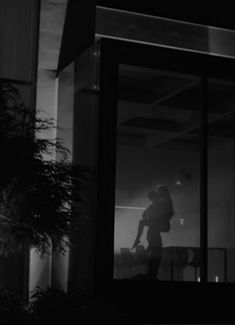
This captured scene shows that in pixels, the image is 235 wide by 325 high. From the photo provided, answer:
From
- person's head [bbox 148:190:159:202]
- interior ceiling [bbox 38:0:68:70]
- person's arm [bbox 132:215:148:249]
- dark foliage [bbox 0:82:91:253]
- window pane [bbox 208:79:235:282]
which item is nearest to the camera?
dark foliage [bbox 0:82:91:253]

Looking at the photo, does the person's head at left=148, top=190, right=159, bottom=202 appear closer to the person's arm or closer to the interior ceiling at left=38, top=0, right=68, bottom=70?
the person's arm

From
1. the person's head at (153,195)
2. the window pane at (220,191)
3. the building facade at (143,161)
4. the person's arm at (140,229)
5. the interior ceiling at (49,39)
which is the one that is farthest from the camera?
the interior ceiling at (49,39)

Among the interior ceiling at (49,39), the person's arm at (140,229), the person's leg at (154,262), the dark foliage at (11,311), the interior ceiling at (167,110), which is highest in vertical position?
the interior ceiling at (49,39)

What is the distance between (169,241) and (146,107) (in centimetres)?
140

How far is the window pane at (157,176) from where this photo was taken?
25.1ft

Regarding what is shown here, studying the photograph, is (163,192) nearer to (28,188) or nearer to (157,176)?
(157,176)

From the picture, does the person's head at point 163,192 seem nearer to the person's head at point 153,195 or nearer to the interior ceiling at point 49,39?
the person's head at point 153,195

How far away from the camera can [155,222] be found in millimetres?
7754

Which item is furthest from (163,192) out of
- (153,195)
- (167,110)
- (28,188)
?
(28,188)

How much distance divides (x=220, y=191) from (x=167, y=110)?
1013 mm

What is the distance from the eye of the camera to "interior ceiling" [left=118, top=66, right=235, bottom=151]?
787 cm

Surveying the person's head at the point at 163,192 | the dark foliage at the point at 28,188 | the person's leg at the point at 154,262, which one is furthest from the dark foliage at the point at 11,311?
the person's head at the point at 163,192

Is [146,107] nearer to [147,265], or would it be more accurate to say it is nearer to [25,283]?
[147,265]

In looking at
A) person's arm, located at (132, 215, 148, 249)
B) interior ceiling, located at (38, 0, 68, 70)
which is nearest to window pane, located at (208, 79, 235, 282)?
person's arm, located at (132, 215, 148, 249)
